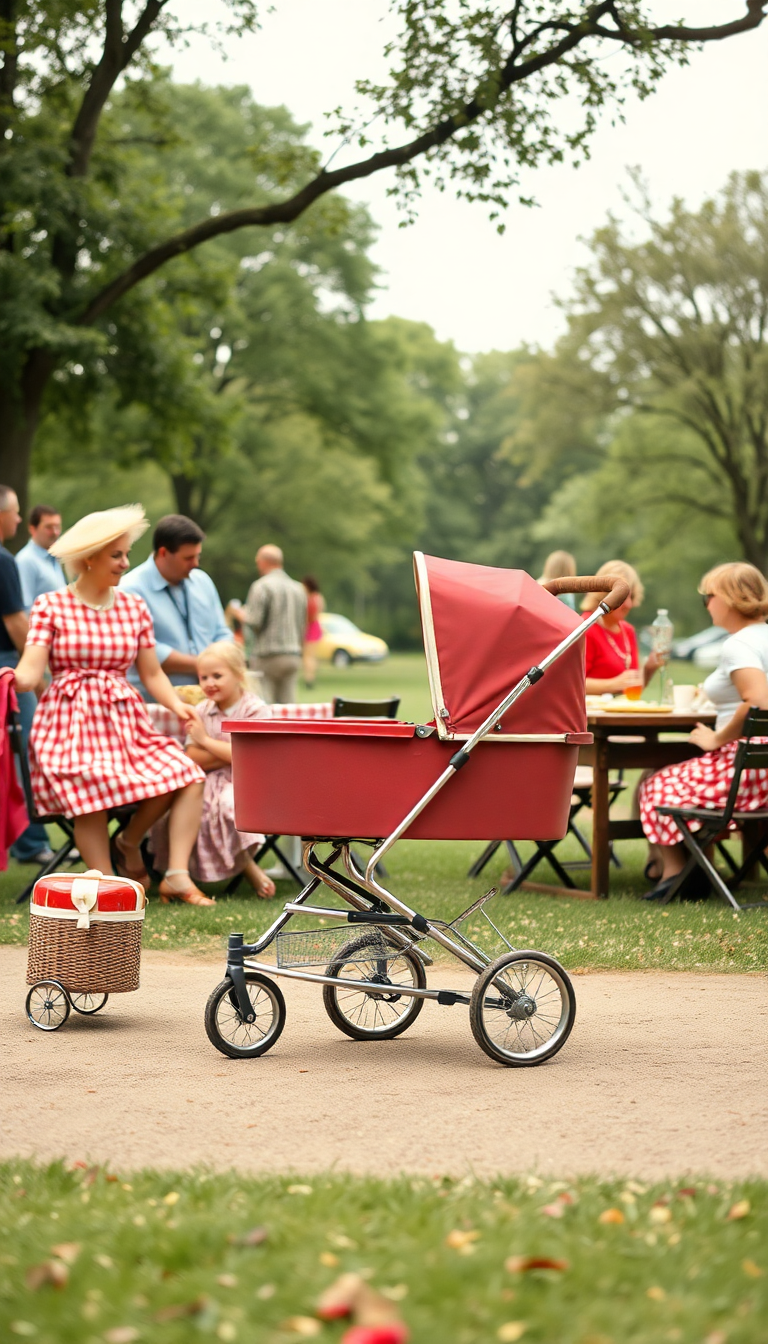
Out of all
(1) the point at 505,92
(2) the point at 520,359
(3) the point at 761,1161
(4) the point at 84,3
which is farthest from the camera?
(2) the point at 520,359

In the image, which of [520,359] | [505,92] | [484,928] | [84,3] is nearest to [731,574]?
[484,928]

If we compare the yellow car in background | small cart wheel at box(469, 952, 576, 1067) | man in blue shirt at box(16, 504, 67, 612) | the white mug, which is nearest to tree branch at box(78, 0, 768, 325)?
man in blue shirt at box(16, 504, 67, 612)

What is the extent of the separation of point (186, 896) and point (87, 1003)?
2.29 metres

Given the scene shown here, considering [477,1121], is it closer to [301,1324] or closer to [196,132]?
[301,1324]

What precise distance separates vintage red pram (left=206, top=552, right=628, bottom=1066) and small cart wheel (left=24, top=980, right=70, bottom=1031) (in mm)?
653

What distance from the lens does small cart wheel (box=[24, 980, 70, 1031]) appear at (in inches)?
229

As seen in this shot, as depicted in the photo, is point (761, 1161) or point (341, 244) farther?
point (341, 244)

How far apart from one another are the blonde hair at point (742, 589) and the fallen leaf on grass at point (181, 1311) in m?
5.93

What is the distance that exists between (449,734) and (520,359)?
38996 millimetres

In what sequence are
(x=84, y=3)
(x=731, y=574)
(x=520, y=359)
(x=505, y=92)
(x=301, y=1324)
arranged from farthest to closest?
(x=520, y=359), (x=84, y=3), (x=505, y=92), (x=731, y=574), (x=301, y=1324)

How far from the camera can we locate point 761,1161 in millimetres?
4074

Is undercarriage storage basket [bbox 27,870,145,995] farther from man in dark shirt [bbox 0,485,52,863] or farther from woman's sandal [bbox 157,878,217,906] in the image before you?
man in dark shirt [bbox 0,485,52,863]

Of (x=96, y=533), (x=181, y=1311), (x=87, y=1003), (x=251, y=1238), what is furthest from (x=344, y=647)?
(x=181, y=1311)

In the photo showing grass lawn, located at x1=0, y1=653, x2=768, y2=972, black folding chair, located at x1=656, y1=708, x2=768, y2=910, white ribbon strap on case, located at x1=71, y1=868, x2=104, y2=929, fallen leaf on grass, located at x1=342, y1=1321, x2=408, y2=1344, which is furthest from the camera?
black folding chair, located at x1=656, y1=708, x2=768, y2=910
